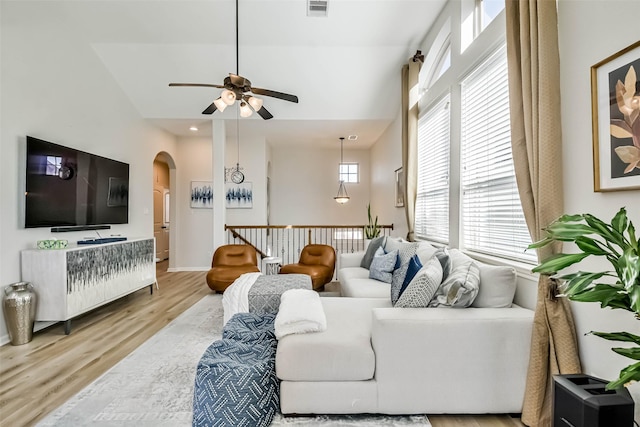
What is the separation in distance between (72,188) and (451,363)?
446cm

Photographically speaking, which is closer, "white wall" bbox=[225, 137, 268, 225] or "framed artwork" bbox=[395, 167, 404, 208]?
"framed artwork" bbox=[395, 167, 404, 208]

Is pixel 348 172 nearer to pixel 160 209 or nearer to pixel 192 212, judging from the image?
pixel 192 212

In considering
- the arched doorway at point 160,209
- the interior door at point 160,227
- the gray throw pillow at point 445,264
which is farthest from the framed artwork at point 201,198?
the gray throw pillow at point 445,264

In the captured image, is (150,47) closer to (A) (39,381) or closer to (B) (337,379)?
(A) (39,381)

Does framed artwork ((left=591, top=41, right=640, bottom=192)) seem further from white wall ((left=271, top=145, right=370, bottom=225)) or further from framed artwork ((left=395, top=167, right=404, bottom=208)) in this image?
white wall ((left=271, top=145, right=370, bottom=225))

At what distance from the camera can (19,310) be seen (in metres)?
3.08

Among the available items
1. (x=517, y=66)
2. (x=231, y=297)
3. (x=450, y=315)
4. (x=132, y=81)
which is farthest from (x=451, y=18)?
(x=132, y=81)

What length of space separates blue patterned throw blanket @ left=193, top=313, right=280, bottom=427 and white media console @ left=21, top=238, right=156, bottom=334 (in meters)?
2.37

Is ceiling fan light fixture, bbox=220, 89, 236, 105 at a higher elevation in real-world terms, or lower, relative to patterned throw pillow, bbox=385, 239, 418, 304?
higher

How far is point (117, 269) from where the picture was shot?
420 cm

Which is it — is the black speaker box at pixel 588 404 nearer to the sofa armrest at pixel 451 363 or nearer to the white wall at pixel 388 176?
the sofa armrest at pixel 451 363

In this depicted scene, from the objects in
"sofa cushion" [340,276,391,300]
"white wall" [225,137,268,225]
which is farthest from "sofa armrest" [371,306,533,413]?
"white wall" [225,137,268,225]

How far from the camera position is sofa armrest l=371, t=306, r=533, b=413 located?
6.32 feet

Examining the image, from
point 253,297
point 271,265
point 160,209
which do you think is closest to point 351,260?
point 271,265
